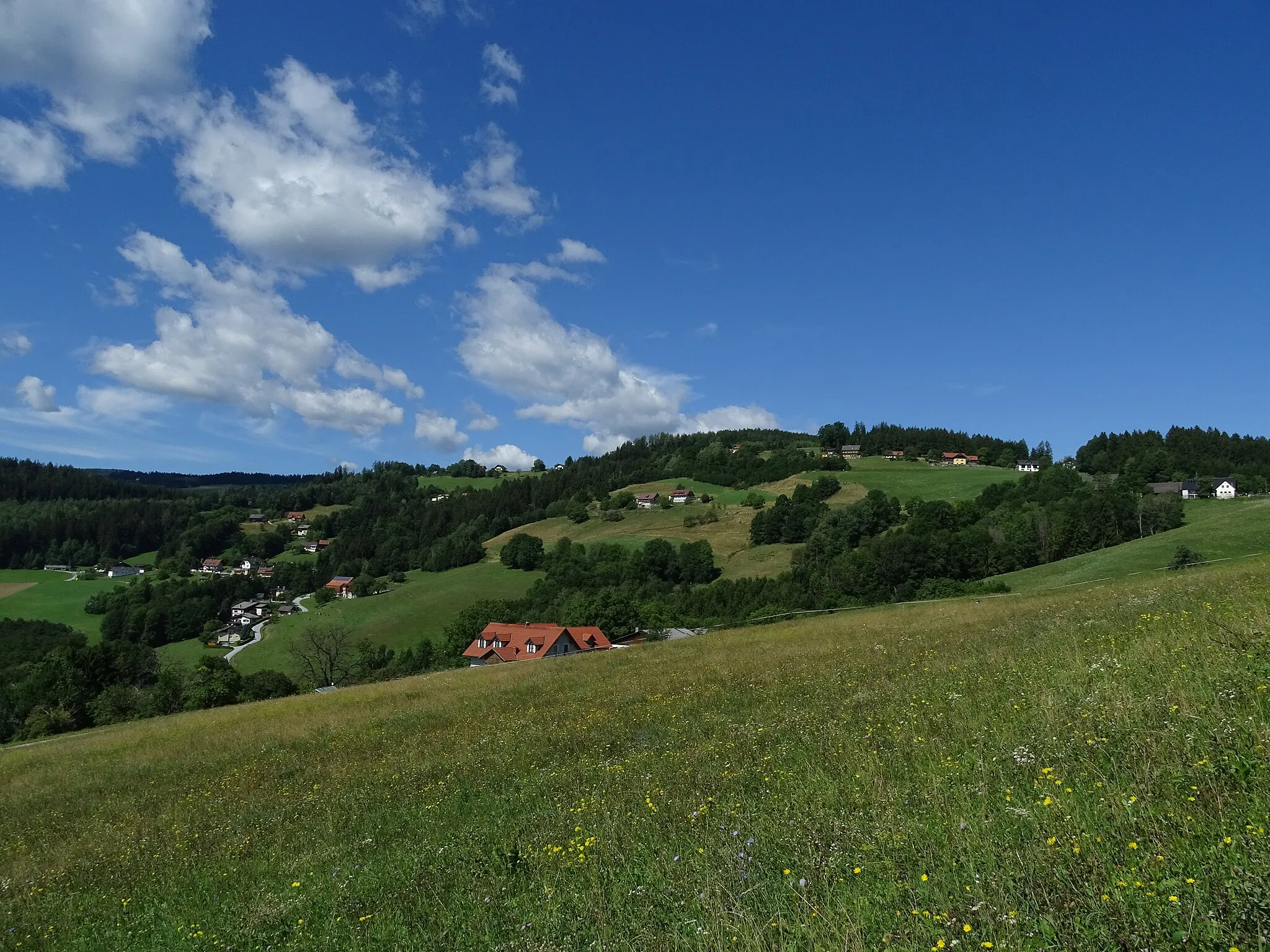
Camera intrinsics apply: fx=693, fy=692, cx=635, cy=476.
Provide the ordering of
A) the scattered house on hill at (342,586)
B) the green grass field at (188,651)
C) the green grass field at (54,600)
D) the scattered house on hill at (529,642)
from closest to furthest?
the scattered house on hill at (529,642) < the green grass field at (188,651) < the green grass field at (54,600) < the scattered house on hill at (342,586)

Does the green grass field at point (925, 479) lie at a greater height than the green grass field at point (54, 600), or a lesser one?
greater

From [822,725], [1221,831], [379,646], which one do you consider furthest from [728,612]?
[1221,831]

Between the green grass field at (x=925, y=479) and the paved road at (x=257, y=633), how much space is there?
107423 mm

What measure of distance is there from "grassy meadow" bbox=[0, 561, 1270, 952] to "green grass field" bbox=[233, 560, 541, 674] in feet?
263

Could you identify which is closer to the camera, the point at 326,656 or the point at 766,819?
the point at 766,819

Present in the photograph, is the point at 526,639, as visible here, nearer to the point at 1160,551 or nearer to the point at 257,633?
the point at 257,633

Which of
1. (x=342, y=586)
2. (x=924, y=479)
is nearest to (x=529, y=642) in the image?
(x=342, y=586)

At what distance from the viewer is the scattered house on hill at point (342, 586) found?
138250mm

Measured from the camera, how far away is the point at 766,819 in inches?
264

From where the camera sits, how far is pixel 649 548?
11519 cm

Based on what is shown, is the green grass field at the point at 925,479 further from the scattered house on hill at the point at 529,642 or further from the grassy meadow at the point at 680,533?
the scattered house on hill at the point at 529,642

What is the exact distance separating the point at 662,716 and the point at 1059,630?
8.84 meters

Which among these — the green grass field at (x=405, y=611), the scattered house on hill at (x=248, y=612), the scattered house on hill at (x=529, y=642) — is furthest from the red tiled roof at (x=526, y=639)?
the scattered house on hill at (x=248, y=612)

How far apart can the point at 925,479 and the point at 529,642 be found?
92067 millimetres
